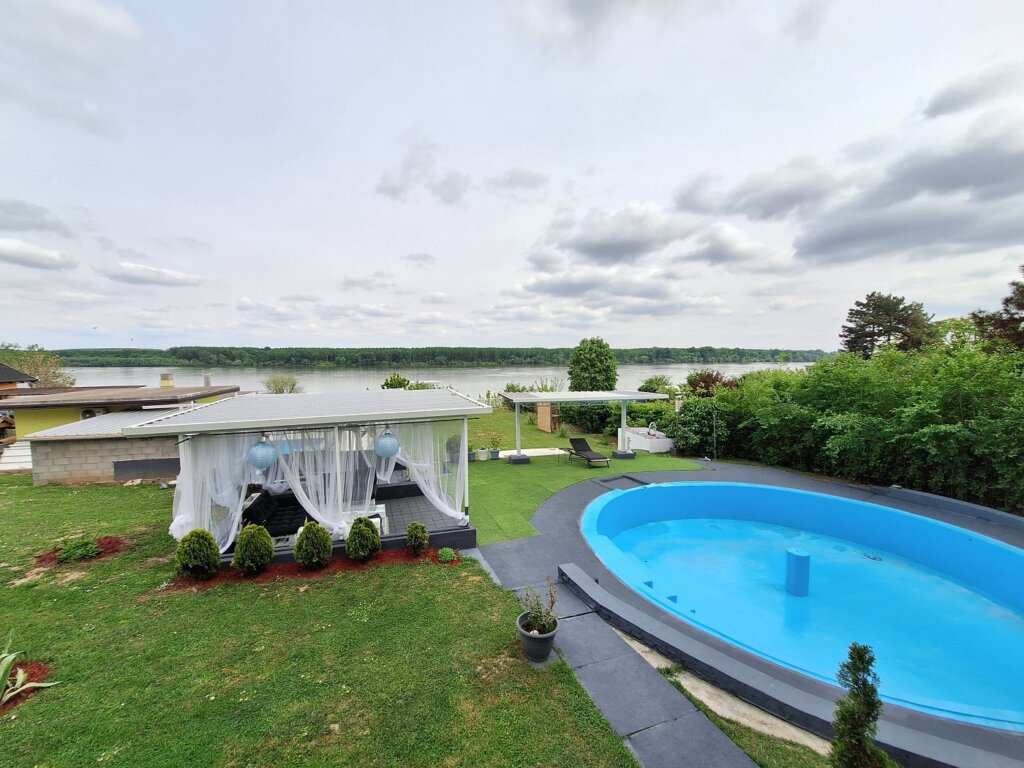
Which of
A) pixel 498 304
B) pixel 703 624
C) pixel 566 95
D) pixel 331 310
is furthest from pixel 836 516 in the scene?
pixel 331 310

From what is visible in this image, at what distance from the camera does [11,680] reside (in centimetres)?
369

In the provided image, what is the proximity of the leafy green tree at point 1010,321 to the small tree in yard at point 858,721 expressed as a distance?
51.3 ft

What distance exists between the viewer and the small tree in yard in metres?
2.21

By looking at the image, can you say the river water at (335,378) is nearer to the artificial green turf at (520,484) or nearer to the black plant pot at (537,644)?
the artificial green turf at (520,484)

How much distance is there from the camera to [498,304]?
23969 mm

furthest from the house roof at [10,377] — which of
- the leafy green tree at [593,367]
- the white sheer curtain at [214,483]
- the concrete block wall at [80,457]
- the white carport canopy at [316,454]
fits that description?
the leafy green tree at [593,367]

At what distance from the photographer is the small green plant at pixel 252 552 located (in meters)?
5.59

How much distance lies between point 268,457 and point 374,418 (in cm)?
163

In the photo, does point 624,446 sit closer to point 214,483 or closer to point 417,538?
point 417,538

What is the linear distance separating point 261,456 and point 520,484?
235 inches

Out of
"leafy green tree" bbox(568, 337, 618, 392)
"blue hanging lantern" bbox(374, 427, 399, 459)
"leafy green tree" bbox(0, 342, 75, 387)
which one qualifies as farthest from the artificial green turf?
"leafy green tree" bbox(0, 342, 75, 387)

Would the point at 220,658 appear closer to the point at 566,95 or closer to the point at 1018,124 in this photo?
the point at 566,95

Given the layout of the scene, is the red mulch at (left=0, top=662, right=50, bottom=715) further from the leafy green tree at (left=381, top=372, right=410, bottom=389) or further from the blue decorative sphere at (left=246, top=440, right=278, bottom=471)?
the leafy green tree at (left=381, top=372, right=410, bottom=389)

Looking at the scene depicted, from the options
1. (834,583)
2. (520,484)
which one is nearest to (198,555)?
(520,484)
